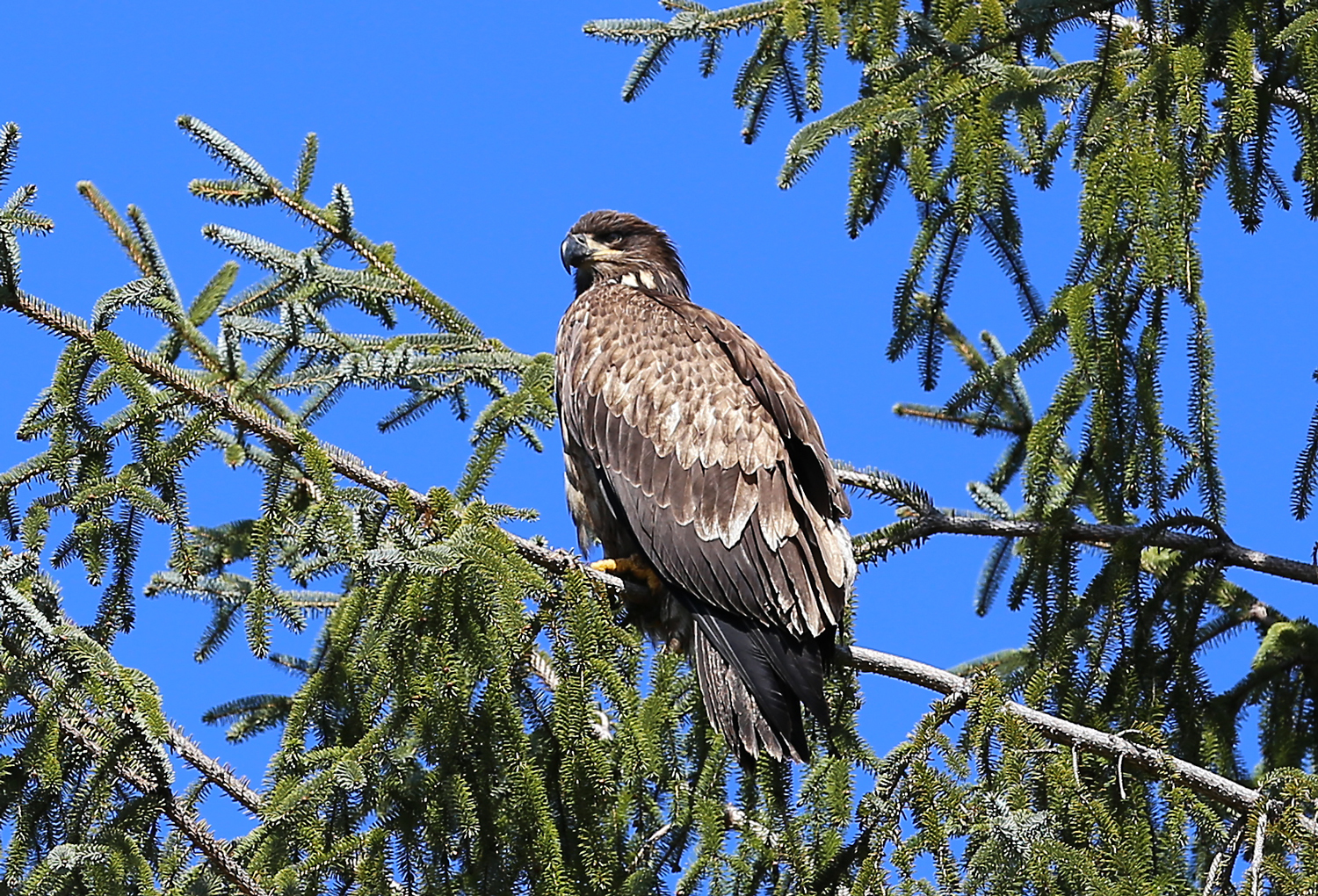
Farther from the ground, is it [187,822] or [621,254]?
[621,254]

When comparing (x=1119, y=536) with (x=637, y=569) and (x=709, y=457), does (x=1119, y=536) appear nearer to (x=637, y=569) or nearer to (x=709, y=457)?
(x=709, y=457)

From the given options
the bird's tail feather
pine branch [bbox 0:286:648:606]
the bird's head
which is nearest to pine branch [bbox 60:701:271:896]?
pine branch [bbox 0:286:648:606]

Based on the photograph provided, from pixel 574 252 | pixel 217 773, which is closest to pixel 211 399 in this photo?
pixel 217 773

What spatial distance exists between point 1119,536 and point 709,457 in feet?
4.30

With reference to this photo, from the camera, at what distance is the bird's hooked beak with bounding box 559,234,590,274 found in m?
6.33

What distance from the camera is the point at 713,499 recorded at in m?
4.80

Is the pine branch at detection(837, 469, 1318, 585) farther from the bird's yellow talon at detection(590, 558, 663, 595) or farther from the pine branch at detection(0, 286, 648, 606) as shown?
the pine branch at detection(0, 286, 648, 606)

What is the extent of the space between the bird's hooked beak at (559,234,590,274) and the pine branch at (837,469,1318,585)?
2.31 m

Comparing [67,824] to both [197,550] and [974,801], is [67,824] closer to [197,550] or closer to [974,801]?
[197,550]

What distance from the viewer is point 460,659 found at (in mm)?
3410

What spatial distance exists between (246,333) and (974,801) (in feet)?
8.91

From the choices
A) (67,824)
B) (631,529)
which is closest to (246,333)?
(631,529)

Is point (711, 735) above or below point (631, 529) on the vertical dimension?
below

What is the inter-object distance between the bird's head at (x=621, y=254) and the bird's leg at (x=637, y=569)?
5.21 feet
